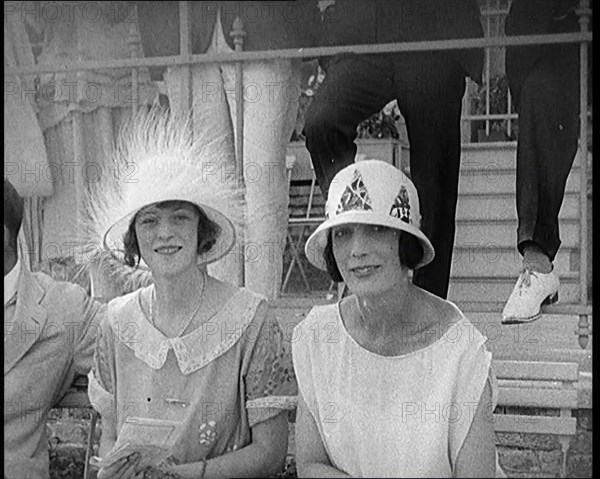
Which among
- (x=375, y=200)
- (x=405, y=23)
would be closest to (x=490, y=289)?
(x=375, y=200)

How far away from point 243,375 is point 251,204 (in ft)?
1.42

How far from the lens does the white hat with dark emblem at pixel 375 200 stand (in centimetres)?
226

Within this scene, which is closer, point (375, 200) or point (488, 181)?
point (375, 200)

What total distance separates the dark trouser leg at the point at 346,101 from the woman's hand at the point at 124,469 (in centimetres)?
80

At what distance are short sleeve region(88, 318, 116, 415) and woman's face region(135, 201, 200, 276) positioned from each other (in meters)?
0.25

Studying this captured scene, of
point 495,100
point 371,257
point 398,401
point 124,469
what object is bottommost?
point 124,469

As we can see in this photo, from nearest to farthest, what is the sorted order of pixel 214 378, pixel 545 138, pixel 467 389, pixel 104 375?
1. pixel 467 389
2. pixel 545 138
3. pixel 214 378
4. pixel 104 375

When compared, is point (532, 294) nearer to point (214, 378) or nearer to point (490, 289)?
point (490, 289)

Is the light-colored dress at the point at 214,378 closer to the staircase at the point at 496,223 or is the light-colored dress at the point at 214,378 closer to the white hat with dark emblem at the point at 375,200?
the white hat with dark emblem at the point at 375,200

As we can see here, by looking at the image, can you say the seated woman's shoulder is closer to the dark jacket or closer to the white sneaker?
the white sneaker

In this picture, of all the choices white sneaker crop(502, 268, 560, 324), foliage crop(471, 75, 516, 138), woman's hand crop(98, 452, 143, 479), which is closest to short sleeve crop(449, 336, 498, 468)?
white sneaker crop(502, 268, 560, 324)

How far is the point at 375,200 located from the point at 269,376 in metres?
0.54

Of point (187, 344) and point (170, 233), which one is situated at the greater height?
point (170, 233)

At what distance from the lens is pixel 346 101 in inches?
97.9
